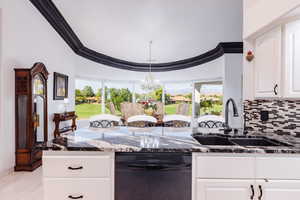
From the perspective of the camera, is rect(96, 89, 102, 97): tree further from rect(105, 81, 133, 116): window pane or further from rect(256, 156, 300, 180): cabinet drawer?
rect(256, 156, 300, 180): cabinet drawer

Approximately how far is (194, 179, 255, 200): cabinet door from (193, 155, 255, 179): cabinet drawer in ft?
0.14

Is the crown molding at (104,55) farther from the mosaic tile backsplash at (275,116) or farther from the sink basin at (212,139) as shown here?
the sink basin at (212,139)

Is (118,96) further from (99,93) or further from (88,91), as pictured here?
(88,91)

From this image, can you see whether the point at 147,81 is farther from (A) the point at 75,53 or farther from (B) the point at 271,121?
(B) the point at 271,121

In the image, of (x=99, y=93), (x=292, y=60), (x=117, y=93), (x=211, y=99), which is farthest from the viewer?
(x=117, y=93)

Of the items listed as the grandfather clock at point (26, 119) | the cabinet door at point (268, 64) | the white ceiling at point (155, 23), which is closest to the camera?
the cabinet door at point (268, 64)

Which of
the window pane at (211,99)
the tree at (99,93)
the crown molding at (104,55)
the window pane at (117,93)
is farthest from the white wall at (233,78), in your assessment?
the tree at (99,93)

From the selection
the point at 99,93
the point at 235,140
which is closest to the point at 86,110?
the point at 99,93

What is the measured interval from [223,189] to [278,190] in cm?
39

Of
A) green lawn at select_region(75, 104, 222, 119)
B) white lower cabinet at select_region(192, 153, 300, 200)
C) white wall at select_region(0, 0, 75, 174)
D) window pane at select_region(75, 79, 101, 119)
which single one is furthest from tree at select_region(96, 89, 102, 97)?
white lower cabinet at select_region(192, 153, 300, 200)

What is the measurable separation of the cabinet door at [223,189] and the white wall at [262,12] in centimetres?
144

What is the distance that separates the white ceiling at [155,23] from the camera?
3.91 metres

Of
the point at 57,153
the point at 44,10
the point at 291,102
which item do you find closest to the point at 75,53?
the point at 44,10

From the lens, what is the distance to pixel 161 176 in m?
1.48
